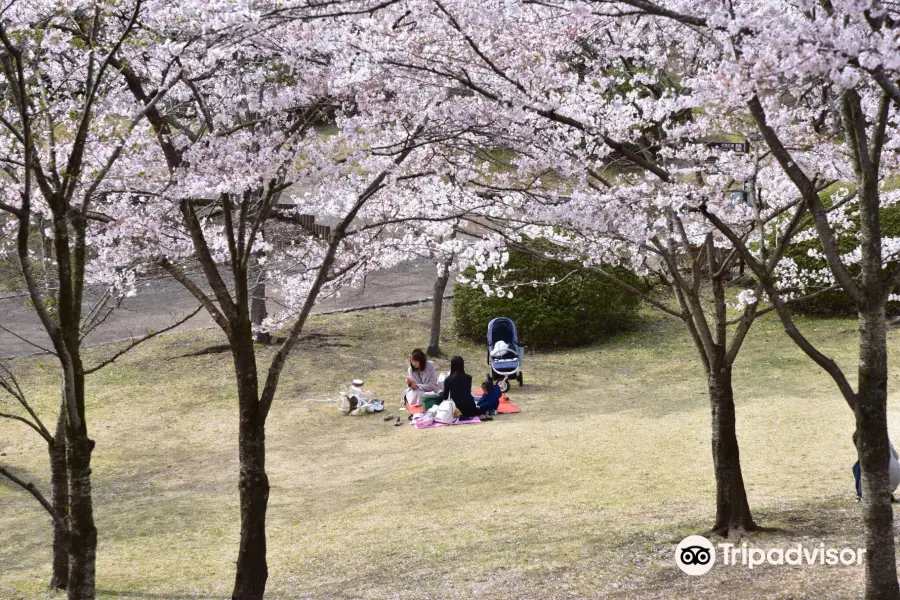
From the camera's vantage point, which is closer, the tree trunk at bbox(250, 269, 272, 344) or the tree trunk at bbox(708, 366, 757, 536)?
the tree trunk at bbox(708, 366, 757, 536)

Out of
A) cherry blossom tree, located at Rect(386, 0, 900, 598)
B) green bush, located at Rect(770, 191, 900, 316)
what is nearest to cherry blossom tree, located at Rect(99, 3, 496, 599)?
cherry blossom tree, located at Rect(386, 0, 900, 598)

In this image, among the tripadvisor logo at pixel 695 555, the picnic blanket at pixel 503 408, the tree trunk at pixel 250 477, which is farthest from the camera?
the picnic blanket at pixel 503 408

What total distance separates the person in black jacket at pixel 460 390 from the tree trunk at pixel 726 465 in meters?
5.19

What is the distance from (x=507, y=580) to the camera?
6.21 meters

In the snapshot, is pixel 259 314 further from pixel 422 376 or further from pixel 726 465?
pixel 726 465

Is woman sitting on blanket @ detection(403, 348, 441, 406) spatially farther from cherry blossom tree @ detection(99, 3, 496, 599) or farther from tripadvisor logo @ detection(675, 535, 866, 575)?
tripadvisor logo @ detection(675, 535, 866, 575)

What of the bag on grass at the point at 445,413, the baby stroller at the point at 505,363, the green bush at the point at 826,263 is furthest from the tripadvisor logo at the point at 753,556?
the green bush at the point at 826,263

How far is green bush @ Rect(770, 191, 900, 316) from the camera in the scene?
1484cm

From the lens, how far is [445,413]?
1173 cm

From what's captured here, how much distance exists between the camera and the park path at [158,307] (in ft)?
53.9

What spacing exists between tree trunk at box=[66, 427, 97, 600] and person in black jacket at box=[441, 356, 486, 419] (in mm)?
7007

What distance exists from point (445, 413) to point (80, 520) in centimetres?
720

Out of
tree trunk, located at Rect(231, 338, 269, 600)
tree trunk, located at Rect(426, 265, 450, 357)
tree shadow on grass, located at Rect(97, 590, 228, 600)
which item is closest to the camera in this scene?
tree trunk, located at Rect(231, 338, 269, 600)

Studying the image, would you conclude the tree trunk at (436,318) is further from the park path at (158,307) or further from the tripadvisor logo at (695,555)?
the tripadvisor logo at (695,555)
